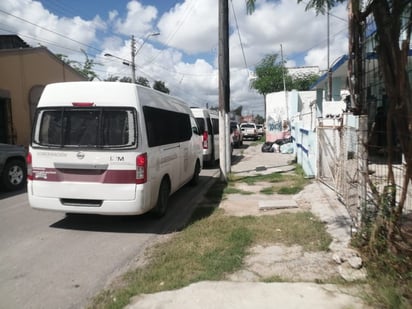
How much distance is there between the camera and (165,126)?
23.2ft

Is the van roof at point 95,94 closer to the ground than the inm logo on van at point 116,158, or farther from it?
farther from it

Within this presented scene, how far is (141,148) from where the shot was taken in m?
5.59

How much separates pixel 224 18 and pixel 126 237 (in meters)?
7.51

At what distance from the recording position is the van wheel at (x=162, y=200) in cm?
649

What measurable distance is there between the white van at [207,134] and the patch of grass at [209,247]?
683cm

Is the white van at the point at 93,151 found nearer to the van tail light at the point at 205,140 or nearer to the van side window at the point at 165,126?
the van side window at the point at 165,126

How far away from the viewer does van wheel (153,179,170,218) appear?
6488mm

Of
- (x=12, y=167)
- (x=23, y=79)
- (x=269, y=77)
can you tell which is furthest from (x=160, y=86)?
(x=12, y=167)

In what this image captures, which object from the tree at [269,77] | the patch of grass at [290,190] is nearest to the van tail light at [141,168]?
the patch of grass at [290,190]

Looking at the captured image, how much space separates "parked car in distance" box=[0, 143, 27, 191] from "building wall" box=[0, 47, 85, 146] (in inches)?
331

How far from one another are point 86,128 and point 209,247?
8.99 ft

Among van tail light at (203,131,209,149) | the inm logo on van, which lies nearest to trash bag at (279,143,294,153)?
van tail light at (203,131,209,149)

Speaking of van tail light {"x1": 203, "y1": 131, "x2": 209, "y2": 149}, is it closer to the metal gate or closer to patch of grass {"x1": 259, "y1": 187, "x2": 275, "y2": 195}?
patch of grass {"x1": 259, "y1": 187, "x2": 275, "y2": 195}

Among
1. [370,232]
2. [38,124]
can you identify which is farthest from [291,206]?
[38,124]
